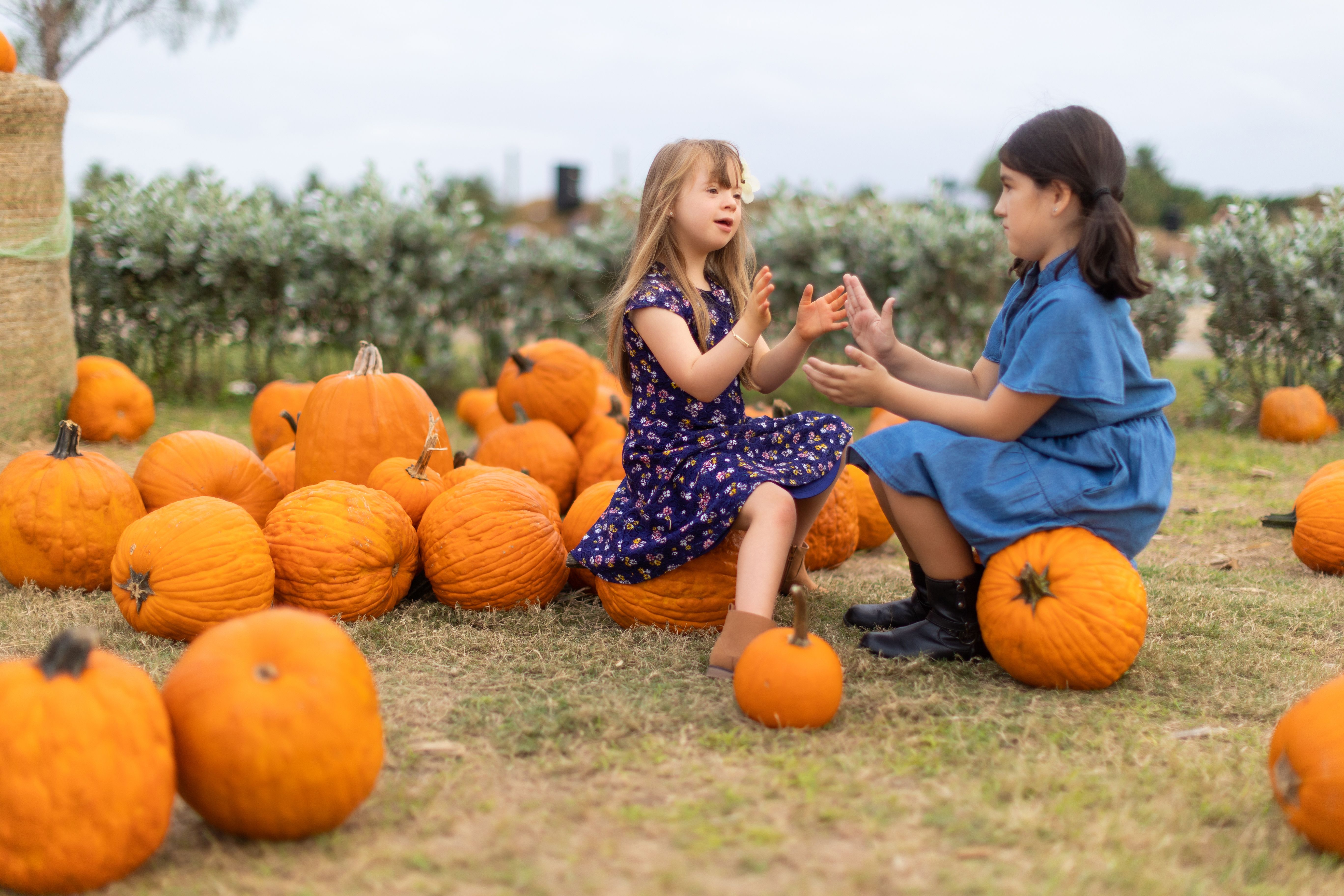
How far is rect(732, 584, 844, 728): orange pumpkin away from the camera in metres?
2.46

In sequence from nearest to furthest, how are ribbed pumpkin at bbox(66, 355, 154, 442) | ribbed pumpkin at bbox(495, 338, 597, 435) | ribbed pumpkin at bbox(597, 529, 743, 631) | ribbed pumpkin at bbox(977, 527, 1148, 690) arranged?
ribbed pumpkin at bbox(977, 527, 1148, 690) < ribbed pumpkin at bbox(597, 529, 743, 631) < ribbed pumpkin at bbox(495, 338, 597, 435) < ribbed pumpkin at bbox(66, 355, 154, 442)

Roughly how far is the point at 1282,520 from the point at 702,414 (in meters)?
2.53

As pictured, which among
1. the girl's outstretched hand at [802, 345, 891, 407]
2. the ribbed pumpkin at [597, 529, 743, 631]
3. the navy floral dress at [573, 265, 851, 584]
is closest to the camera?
the girl's outstretched hand at [802, 345, 891, 407]

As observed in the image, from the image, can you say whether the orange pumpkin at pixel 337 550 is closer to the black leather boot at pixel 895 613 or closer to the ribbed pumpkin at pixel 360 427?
the ribbed pumpkin at pixel 360 427

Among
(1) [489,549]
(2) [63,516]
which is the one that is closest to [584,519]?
(1) [489,549]

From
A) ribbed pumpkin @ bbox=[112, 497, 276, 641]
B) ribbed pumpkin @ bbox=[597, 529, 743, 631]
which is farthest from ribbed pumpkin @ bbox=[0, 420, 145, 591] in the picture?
ribbed pumpkin @ bbox=[597, 529, 743, 631]

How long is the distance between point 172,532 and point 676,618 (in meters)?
1.53

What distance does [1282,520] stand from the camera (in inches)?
164

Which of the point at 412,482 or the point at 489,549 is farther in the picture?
the point at 412,482

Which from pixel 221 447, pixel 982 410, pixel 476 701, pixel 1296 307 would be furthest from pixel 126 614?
pixel 1296 307

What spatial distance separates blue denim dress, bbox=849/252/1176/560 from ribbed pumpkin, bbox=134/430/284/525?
7.62 feet

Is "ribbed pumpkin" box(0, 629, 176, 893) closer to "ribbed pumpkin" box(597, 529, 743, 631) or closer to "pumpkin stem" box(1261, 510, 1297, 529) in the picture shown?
"ribbed pumpkin" box(597, 529, 743, 631)

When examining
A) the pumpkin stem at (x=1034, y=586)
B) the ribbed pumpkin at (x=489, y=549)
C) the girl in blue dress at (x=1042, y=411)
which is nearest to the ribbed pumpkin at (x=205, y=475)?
the ribbed pumpkin at (x=489, y=549)

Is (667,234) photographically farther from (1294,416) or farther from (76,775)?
(1294,416)
